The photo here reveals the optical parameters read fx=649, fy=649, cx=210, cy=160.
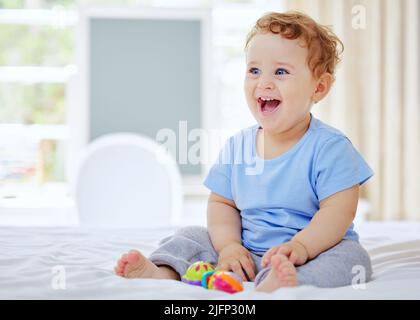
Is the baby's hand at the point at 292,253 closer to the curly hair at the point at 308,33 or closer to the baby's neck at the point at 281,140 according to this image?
the baby's neck at the point at 281,140

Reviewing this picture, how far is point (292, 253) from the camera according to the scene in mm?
1084

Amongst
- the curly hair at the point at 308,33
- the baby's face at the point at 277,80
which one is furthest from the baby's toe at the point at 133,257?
the curly hair at the point at 308,33

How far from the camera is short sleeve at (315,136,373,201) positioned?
1.19 meters

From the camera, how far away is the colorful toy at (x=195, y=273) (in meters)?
1.09

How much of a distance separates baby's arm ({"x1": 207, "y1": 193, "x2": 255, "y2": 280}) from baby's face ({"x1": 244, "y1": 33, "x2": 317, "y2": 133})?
19 centimetres

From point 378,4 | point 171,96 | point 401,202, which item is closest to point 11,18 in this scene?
point 171,96

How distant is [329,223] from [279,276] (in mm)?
204

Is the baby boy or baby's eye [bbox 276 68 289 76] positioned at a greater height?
baby's eye [bbox 276 68 289 76]

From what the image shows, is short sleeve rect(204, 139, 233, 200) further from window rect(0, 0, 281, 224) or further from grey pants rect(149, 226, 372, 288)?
window rect(0, 0, 281, 224)

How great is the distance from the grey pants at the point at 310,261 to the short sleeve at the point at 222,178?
0.10 metres

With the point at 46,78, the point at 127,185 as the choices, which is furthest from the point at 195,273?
the point at 46,78

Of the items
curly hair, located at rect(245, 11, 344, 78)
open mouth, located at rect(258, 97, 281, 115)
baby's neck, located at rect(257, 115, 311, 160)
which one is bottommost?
baby's neck, located at rect(257, 115, 311, 160)

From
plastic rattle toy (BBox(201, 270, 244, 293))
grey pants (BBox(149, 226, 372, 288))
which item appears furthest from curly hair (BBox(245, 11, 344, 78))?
plastic rattle toy (BBox(201, 270, 244, 293))

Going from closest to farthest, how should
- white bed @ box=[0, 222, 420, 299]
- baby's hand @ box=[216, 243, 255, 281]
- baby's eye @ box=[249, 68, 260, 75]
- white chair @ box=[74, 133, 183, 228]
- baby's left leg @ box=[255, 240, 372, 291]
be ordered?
white bed @ box=[0, 222, 420, 299]
baby's left leg @ box=[255, 240, 372, 291]
baby's hand @ box=[216, 243, 255, 281]
baby's eye @ box=[249, 68, 260, 75]
white chair @ box=[74, 133, 183, 228]
